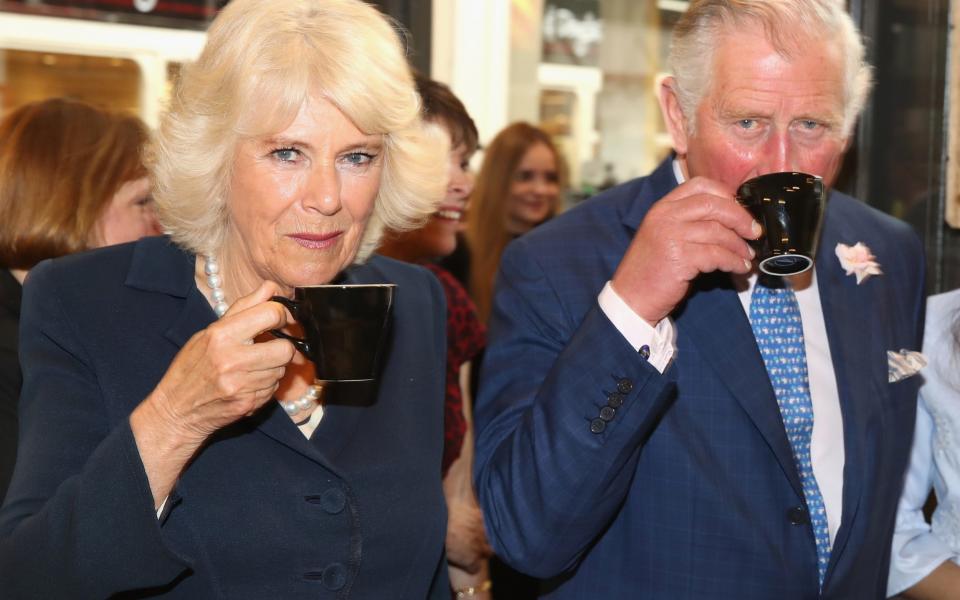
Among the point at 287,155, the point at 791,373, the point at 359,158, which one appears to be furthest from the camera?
the point at 791,373

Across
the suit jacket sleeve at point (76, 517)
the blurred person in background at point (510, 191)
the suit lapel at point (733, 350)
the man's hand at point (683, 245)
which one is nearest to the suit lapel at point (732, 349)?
the suit lapel at point (733, 350)

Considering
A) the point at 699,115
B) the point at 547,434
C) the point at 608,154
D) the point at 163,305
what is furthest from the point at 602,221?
the point at 608,154

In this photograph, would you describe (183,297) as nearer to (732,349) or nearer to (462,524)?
(732,349)

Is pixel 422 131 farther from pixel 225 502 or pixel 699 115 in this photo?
pixel 225 502

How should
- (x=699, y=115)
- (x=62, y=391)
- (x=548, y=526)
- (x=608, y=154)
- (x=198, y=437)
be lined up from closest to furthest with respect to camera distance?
(x=198, y=437) → (x=62, y=391) → (x=548, y=526) → (x=699, y=115) → (x=608, y=154)

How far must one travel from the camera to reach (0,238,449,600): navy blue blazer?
1.55m

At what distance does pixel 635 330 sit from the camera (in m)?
1.78

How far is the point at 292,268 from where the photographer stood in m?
1.83

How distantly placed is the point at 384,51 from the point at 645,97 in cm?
384

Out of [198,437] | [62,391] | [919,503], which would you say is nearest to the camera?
[198,437]

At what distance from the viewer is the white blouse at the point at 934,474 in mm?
2285

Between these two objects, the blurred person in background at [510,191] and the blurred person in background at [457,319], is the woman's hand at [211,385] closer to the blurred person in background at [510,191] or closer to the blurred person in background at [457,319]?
the blurred person in background at [457,319]

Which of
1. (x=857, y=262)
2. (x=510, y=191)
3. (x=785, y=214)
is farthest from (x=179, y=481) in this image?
(x=510, y=191)

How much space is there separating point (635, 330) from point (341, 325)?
478 mm
